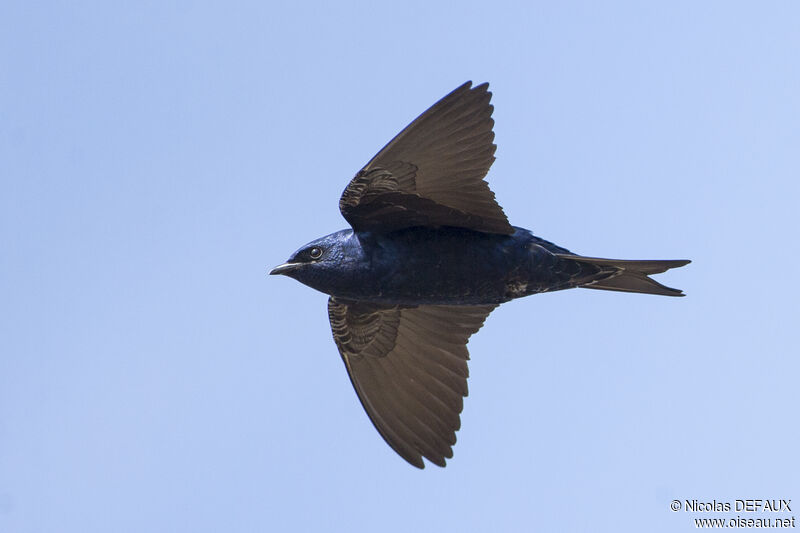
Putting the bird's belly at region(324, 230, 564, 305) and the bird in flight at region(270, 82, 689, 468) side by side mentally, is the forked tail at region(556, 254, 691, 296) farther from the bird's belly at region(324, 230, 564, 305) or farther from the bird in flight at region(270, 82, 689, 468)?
the bird's belly at region(324, 230, 564, 305)

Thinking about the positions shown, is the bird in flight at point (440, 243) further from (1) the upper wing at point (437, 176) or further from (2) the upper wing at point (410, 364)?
(2) the upper wing at point (410, 364)

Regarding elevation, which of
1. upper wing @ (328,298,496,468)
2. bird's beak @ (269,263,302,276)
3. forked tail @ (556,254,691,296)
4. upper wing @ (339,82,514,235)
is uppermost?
upper wing @ (339,82,514,235)

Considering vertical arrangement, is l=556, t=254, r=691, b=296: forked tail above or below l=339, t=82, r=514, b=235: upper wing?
below

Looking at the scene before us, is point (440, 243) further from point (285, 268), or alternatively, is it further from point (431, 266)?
point (285, 268)

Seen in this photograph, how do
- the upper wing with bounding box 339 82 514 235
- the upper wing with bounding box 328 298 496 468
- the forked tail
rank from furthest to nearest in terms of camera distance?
the upper wing with bounding box 328 298 496 468 → the forked tail → the upper wing with bounding box 339 82 514 235

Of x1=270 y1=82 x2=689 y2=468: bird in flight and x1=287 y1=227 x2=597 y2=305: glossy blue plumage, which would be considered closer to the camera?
x1=270 y1=82 x2=689 y2=468: bird in flight

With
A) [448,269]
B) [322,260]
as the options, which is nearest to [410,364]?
[448,269]

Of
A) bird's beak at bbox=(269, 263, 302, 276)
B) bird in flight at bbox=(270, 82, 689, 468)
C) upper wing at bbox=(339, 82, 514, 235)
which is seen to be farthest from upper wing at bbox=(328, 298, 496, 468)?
upper wing at bbox=(339, 82, 514, 235)

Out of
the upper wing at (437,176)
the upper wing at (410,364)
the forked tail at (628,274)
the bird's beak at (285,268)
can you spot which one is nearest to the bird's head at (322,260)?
the bird's beak at (285,268)
